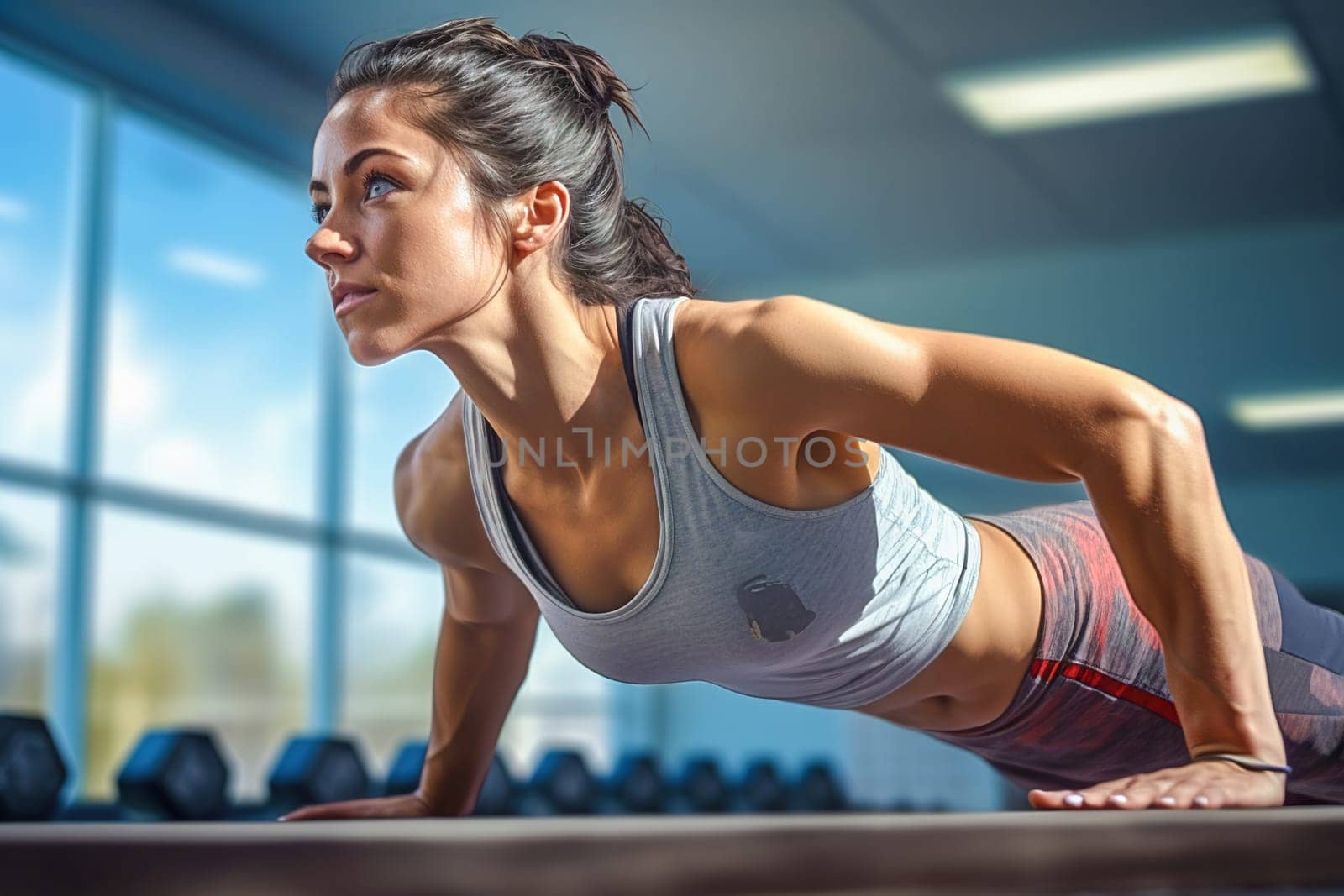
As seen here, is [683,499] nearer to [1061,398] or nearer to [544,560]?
[544,560]

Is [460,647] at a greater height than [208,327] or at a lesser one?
lesser

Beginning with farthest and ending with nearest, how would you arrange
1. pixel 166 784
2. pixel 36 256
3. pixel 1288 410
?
pixel 1288 410
pixel 36 256
pixel 166 784

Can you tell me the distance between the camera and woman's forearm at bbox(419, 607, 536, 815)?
1.26m

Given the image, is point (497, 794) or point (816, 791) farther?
point (816, 791)

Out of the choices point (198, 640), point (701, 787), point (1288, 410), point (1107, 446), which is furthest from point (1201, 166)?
point (1107, 446)

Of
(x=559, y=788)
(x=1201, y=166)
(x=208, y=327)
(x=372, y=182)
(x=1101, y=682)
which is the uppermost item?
(x=1201, y=166)

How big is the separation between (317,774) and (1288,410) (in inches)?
174

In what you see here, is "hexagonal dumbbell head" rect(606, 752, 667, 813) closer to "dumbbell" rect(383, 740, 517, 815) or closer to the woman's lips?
"dumbbell" rect(383, 740, 517, 815)

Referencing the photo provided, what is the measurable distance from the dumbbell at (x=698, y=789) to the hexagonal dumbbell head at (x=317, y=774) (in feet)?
3.33

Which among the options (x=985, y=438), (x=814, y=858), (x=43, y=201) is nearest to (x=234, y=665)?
(x=43, y=201)

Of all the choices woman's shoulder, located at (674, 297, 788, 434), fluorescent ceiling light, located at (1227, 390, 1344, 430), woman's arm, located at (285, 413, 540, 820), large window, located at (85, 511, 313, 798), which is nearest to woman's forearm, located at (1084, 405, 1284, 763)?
woman's shoulder, located at (674, 297, 788, 434)

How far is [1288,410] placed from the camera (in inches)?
204

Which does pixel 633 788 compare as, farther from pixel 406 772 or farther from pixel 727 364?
pixel 727 364

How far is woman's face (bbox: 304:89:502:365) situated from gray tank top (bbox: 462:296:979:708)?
0.14 m
